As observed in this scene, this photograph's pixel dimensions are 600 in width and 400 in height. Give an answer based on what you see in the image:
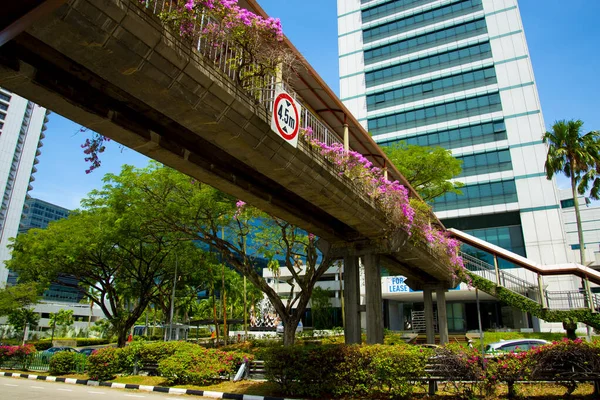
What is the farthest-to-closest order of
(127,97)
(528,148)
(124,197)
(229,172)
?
(528,148) → (124,197) → (229,172) → (127,97)

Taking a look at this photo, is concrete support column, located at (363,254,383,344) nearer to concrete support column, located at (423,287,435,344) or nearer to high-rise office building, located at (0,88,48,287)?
concrete support column, located at (423,287,435,344)

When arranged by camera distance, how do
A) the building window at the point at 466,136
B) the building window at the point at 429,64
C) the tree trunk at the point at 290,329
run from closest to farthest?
the tree trunk at the point at 290,329
the building window at the point at 466,136
the building window at the point at 429,64

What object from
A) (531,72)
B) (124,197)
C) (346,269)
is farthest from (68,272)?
(531,72)

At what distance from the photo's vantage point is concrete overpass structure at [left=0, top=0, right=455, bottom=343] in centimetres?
466

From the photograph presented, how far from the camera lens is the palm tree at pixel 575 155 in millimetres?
29125

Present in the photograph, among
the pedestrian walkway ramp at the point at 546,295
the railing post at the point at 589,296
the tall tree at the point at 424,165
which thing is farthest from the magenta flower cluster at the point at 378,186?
the railing post at the point at 589,296

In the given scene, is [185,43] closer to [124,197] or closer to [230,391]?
[230,391]

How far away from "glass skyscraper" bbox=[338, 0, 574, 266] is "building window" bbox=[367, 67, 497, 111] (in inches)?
4.2

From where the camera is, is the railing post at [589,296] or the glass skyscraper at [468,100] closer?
the railing post at [589,296]

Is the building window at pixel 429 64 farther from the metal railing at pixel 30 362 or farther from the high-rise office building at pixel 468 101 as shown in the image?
the metal railing at pixel 30 362

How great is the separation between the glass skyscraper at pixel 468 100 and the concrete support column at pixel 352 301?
28650 millimetres

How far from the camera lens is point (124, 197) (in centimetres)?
1884

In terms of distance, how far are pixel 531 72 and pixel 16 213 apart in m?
97.0

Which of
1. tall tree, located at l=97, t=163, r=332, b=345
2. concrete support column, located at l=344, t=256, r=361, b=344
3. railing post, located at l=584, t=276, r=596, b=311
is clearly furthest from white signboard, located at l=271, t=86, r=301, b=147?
railing post, located at l=584, t=276, r=596, b=311
